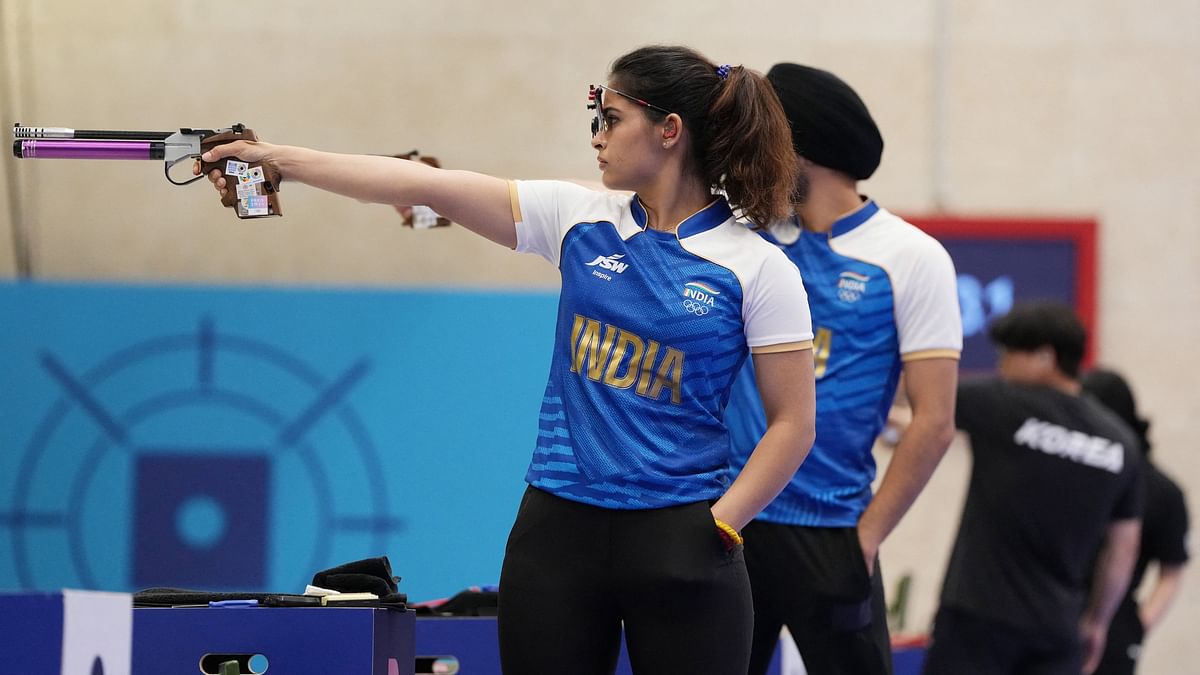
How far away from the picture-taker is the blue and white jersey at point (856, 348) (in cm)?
267

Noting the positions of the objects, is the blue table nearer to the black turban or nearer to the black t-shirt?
the black turban

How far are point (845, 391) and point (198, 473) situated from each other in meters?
3.43

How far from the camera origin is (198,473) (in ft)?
17.9

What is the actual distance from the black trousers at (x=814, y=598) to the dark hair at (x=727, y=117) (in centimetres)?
73

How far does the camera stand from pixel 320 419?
5.48m

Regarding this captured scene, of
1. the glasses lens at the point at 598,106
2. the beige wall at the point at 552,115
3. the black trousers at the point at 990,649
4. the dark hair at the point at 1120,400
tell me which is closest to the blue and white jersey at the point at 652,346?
the glasses lens at the point at 598,106

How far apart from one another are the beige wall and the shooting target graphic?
2.34ft

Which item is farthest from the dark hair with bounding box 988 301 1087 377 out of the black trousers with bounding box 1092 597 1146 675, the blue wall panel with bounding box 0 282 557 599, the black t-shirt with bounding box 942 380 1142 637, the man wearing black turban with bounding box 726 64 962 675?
the blue wall panel with bounding box 0 282 557 599

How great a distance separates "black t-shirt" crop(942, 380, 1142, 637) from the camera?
12.4 feet

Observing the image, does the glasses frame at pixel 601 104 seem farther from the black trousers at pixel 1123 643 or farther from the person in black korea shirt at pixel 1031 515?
the black trousers at pixel 1123 643

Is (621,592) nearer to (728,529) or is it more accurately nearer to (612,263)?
(728,529)

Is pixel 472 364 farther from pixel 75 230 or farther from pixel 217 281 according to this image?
pixel 75 230

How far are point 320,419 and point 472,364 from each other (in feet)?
2.07

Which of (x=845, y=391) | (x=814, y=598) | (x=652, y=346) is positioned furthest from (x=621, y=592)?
(x=845, y=391)
